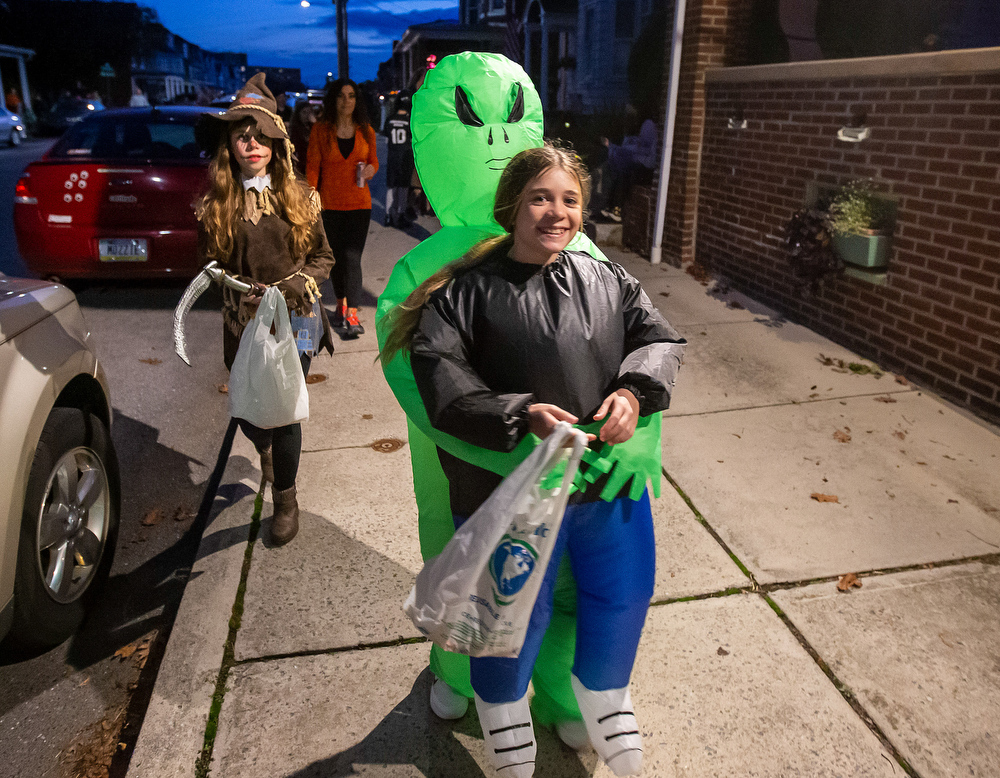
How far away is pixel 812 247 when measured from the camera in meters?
6.18

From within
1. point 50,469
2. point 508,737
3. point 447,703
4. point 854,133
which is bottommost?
point 447,703

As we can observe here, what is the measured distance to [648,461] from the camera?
80.0 inches

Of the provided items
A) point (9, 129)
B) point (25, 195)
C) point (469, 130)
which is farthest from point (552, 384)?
point (9, 129)

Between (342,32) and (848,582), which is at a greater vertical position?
(342,32)

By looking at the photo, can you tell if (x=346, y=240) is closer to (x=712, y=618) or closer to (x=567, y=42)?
(x=712, y=618)

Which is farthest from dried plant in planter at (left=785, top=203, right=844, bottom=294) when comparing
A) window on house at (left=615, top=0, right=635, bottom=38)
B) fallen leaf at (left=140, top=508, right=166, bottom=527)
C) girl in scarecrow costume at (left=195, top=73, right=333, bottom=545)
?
window on house at (left=615, top=0, right=635, bottom=38)

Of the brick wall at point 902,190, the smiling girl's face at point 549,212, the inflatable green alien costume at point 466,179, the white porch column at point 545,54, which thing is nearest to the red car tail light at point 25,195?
Answer: the inflatable green alien costume at point 466,179

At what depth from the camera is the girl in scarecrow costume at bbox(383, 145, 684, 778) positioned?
6.27 ft

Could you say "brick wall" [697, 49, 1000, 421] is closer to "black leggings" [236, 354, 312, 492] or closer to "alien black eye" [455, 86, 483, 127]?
"alien black eye" [455, 86, 483, 127]

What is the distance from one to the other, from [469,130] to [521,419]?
85cm

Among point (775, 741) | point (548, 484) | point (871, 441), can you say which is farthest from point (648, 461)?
point (871, 441)

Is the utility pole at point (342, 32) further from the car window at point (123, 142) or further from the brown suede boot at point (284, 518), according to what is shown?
the brown suede boot at point (284, 518)

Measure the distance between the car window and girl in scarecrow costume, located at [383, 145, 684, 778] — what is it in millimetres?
6074

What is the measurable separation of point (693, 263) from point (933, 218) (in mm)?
3472
